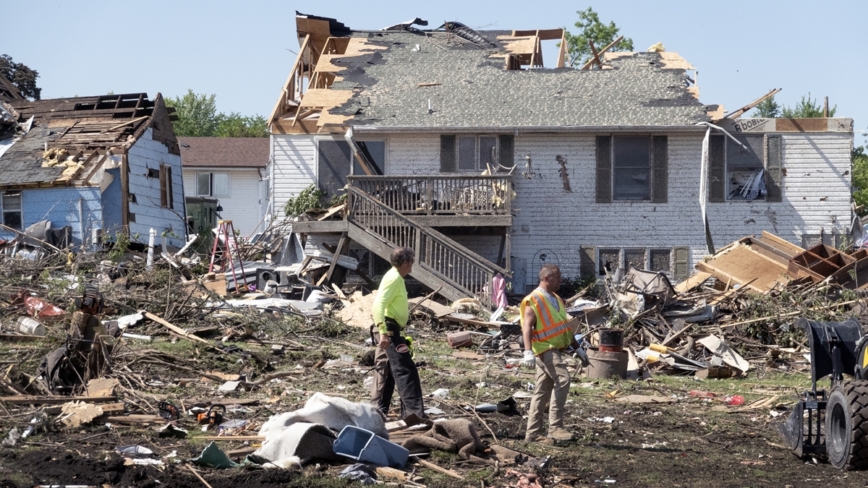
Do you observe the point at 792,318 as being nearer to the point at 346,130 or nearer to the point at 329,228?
the point at 329,228

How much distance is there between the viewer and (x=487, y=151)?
24.1 meters

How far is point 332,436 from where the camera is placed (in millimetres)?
7258

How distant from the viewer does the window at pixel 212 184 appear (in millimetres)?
43094

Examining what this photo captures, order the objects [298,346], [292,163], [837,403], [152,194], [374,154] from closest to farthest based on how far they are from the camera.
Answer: [837,403] → [298,346] → [374,154] → [292,163] → [152,194]

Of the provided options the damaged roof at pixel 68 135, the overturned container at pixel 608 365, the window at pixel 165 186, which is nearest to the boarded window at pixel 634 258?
the overturned container at pixel 608 365

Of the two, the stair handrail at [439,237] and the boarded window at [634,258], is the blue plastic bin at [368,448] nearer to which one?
Answer: the stair handrail at [439,237]

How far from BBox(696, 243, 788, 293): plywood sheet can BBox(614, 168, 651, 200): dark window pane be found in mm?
4272

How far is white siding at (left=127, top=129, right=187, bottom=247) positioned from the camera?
26219mm

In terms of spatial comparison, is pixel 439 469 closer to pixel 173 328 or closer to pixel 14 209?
pixel 173 328

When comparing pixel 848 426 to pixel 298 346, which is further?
pixel 298 346

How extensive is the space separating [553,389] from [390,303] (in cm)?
163

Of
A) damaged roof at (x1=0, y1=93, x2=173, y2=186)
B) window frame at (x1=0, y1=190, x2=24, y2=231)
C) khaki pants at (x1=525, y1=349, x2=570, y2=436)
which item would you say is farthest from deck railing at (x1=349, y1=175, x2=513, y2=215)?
khaki pants at (x1=525, y1=349, x2=570, y2=436)

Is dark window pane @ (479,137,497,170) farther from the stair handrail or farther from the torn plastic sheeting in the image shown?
the torn plastic sheeting

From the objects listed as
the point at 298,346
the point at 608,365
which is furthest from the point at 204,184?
the point at 608,365
